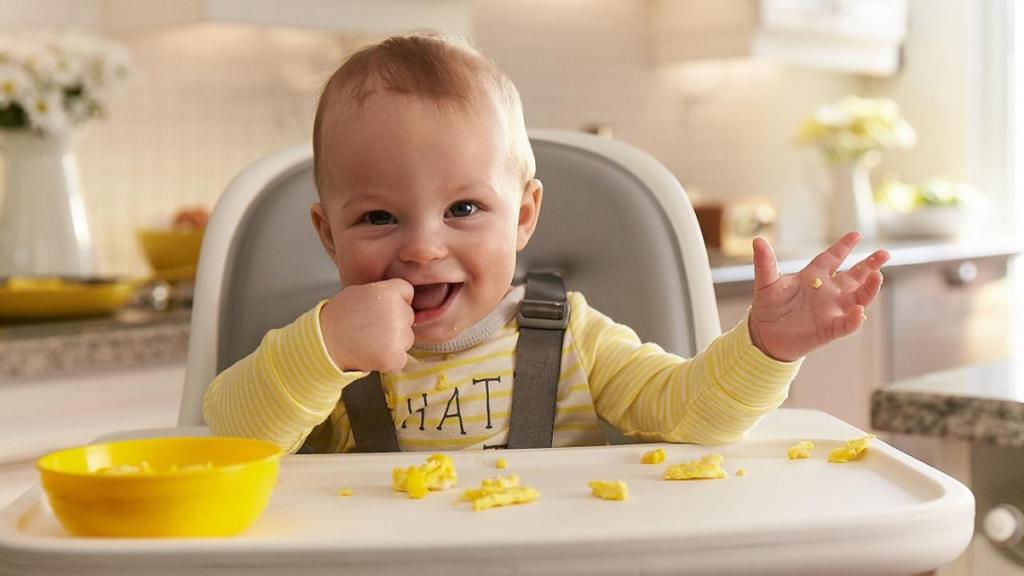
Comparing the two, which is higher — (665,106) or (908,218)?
(665,106)

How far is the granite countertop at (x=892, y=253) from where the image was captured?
2.74m

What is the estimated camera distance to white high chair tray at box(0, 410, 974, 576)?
0.61m

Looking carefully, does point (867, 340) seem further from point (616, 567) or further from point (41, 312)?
point (616, 567)

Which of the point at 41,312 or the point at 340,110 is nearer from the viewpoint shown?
the point at 340,110

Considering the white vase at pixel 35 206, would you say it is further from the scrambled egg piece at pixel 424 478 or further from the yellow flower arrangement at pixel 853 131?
the yellow flower arrangement at pixel 853 131

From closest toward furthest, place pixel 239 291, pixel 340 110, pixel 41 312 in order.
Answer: pixel 340 110, pixel 239 291, pixel 41 312

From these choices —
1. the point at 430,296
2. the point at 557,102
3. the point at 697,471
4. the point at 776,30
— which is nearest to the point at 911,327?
the point at 776,30

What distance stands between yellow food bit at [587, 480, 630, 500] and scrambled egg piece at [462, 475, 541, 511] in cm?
3

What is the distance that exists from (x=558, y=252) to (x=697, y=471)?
1.85ft

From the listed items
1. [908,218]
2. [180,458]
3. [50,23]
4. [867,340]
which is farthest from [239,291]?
[908,218]

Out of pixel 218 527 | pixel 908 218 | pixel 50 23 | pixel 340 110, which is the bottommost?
pixel 908 218

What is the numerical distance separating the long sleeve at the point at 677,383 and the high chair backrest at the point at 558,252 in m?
0.12

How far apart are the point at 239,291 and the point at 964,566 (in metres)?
0.73

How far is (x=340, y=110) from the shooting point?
1026mm
